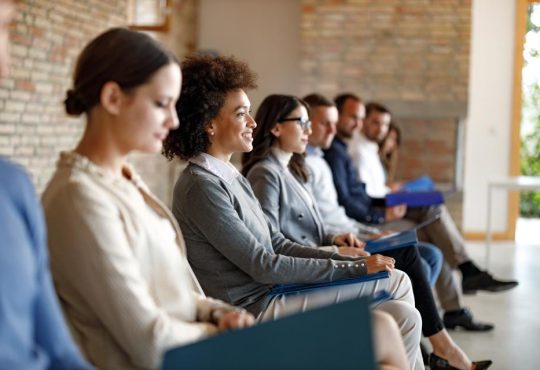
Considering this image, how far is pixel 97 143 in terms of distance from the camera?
2.06 meters

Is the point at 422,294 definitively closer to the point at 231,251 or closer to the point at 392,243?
the point at 392,243

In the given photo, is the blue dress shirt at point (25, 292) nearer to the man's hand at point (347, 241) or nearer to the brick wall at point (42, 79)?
the man's hand at point (347, 241)

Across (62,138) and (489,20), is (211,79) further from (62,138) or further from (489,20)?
(489,20)

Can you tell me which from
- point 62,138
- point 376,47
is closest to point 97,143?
point 62,138

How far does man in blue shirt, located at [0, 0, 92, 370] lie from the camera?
1633 millimetres

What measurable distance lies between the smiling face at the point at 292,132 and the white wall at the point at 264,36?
19.9 feet

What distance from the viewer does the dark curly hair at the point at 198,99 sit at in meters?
3.11

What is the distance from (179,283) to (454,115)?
25.4ft

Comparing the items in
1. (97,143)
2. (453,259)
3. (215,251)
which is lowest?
(453,259)

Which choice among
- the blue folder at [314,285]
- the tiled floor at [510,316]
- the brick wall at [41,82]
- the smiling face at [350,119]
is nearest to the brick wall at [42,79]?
the brick wall at [41,82]

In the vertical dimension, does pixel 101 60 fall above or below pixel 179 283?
above

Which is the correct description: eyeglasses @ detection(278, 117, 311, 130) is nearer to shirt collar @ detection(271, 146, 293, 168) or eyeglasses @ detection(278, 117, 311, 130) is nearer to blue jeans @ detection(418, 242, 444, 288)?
shirt collar @ detection(271, 146, 293, 168)

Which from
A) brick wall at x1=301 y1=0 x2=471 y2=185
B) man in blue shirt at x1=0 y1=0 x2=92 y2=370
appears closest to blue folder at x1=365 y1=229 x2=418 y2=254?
man in blue shirt at x1=0 y1=0 x2=92 y2=370

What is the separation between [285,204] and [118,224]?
1988 millimetres
